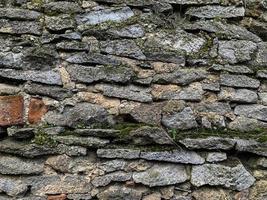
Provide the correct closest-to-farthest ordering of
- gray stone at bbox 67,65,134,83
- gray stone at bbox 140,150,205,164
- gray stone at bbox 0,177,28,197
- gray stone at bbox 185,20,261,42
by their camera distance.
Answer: gray stone at bbox 0,177,28,197 < gray stone at bbox 140,150,205,164 < gray stone at bbox 67,65,134,83 < gray stone at bbox 185,20,261,42

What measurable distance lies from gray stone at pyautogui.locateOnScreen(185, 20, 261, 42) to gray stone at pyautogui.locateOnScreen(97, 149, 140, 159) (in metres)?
1.00

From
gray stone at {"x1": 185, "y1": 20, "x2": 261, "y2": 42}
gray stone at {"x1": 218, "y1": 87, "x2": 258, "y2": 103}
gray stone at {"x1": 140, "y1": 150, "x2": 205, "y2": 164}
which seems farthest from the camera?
gray stone at {"x1": 185, "y1": 20, "x2": 261, "y2": 42}

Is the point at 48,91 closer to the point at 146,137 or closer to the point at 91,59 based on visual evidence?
the point at 91,59

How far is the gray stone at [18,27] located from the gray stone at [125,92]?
57 centimetres

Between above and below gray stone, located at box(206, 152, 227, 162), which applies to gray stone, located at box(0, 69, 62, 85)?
above

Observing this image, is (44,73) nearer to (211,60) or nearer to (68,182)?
(68,182)

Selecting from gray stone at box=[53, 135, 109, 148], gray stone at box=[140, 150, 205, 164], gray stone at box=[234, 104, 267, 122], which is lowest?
gray stone at box=[140, 150, 205, 164]

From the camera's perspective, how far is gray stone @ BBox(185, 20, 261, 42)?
3.35 metres

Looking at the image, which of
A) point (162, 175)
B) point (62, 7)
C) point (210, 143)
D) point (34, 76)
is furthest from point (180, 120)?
point (62, 7)

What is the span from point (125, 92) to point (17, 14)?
89 cm

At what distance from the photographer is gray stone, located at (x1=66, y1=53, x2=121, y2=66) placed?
10.3 ft

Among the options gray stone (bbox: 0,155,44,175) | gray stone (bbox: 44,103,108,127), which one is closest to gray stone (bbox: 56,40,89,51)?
gray stone (bbox: 44,103,108,127)

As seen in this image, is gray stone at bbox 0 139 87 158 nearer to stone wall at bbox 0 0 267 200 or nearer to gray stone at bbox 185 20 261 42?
stone wall at bbox 0 0 267 200

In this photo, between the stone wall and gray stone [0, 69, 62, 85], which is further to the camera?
gray stone [0, 69, 62, 85]
